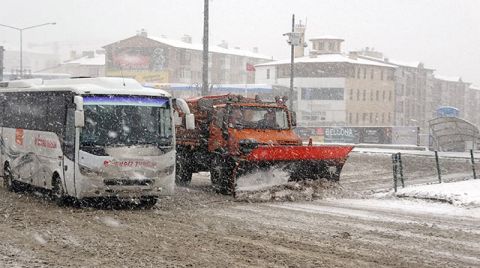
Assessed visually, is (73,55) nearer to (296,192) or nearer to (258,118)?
(258,118)

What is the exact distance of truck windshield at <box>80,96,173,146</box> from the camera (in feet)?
46.8

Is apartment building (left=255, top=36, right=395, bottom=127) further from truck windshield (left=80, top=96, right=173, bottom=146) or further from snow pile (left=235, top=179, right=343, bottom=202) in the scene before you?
truck windshield (left=80, top=96, right=173, bottom=146)

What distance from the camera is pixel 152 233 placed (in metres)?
11.3

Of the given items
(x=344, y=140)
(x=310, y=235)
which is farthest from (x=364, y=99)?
(x=310, y=235)

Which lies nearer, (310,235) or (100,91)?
(310,235)

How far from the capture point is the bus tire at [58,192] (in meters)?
14.8

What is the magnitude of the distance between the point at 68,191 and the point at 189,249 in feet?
17.8

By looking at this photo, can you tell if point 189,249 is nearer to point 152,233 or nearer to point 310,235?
point 152,233

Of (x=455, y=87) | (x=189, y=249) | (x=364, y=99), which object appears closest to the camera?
(x=189, y=249)

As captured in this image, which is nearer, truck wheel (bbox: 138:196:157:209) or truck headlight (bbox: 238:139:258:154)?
truck wheel (bbox: 138:196:157:209)

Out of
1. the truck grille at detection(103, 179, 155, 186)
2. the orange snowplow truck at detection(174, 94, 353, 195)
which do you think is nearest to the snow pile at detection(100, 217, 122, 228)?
the truck grille at detection(103, 179, 155, 186)

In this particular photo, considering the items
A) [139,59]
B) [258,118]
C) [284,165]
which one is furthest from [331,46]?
[284,165]

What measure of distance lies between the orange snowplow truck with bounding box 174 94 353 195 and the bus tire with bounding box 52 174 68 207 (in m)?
2.97

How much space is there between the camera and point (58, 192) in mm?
14977
